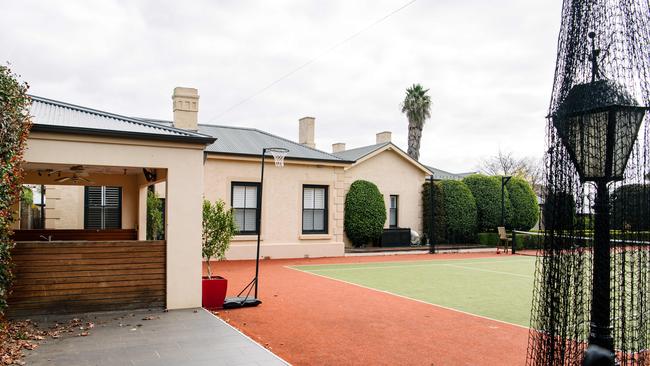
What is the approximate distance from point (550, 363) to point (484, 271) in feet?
41.7

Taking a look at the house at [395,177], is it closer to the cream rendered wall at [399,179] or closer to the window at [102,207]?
the cream rendered wall at [399,179]

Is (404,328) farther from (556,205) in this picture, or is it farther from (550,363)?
(556,205)

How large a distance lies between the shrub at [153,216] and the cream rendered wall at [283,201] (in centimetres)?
180

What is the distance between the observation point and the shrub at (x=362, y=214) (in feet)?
75.5

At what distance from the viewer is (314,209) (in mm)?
20203

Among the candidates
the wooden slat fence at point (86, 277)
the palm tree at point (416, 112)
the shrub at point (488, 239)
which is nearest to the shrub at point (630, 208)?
the wooden slat fence at point (86, 277)

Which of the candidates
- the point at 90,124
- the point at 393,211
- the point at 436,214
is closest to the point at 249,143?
the point at 393,211

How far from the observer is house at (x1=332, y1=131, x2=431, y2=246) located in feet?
81.8

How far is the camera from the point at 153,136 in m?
8.70

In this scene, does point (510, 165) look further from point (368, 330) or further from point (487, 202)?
point (368, 330)

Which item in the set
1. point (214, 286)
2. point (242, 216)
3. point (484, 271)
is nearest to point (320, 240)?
point (242, 216)

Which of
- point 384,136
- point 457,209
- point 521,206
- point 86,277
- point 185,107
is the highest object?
point 384,136

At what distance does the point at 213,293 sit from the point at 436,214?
19.0 m

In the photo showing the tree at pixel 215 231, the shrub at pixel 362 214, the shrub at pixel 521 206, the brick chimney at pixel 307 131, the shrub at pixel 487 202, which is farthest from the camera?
the shrub at pixel 521 206
